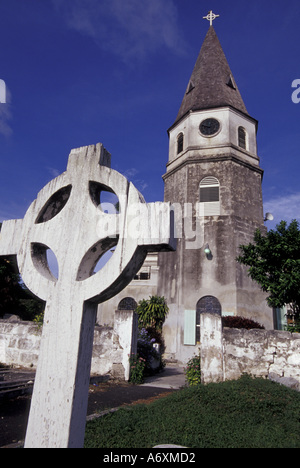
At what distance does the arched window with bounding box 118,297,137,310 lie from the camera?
59.8ft

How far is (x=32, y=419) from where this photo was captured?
209cm

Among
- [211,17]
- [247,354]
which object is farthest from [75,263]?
[211,17]

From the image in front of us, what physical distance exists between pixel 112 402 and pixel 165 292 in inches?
398

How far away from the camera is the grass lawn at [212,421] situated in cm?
359

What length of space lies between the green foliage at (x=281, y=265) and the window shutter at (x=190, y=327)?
486 cm

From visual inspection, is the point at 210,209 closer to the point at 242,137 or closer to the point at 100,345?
the point at 242,137

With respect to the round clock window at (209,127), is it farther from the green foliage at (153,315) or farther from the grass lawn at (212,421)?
the grass lawn at (212,421)

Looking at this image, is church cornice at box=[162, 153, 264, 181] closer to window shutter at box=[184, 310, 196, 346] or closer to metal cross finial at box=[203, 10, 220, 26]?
window shutter at box=[184, 310, 196, 346]

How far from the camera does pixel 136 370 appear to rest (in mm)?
8602

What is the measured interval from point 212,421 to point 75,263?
349 cm

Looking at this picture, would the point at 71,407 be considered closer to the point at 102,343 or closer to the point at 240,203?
the point at 102,343

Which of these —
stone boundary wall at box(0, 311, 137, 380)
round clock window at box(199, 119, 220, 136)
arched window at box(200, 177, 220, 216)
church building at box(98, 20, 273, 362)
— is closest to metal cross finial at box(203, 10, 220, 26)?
church building at box(98, 20, 273, 362)

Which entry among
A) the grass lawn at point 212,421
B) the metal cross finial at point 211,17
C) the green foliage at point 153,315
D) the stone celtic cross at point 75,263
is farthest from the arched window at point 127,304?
the metal cross finial at point 211,17
